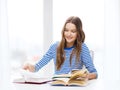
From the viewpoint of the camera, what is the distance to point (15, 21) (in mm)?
3170

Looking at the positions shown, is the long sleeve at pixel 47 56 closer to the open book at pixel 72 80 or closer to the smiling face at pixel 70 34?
the smiling face at pixel 70 34

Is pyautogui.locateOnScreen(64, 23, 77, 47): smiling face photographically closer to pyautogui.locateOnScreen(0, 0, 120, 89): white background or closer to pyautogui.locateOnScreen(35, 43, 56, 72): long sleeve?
pyautogui.locateOnScreen(35, 43, 56, 72): long sleeve

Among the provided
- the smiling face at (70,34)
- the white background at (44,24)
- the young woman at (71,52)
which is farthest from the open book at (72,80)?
the white background at (44,24)

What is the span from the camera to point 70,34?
271cm

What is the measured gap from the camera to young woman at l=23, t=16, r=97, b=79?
8.71 ft

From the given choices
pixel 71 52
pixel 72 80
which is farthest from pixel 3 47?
pixel 72 80

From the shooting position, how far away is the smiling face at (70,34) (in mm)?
2705

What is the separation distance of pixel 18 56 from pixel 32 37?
0.27 metres

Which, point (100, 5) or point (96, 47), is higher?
point (100, 5)

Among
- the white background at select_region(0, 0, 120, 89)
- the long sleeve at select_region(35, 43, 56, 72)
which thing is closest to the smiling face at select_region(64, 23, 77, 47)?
the long sleeve at select_region(35, 43, 56, 72)

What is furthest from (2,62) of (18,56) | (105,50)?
(105,50)

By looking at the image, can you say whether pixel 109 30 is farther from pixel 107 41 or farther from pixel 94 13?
pixel 94 13

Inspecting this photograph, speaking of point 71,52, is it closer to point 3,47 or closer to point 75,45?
point 75,45

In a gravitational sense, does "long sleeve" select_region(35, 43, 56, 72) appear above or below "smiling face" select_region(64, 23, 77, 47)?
below
